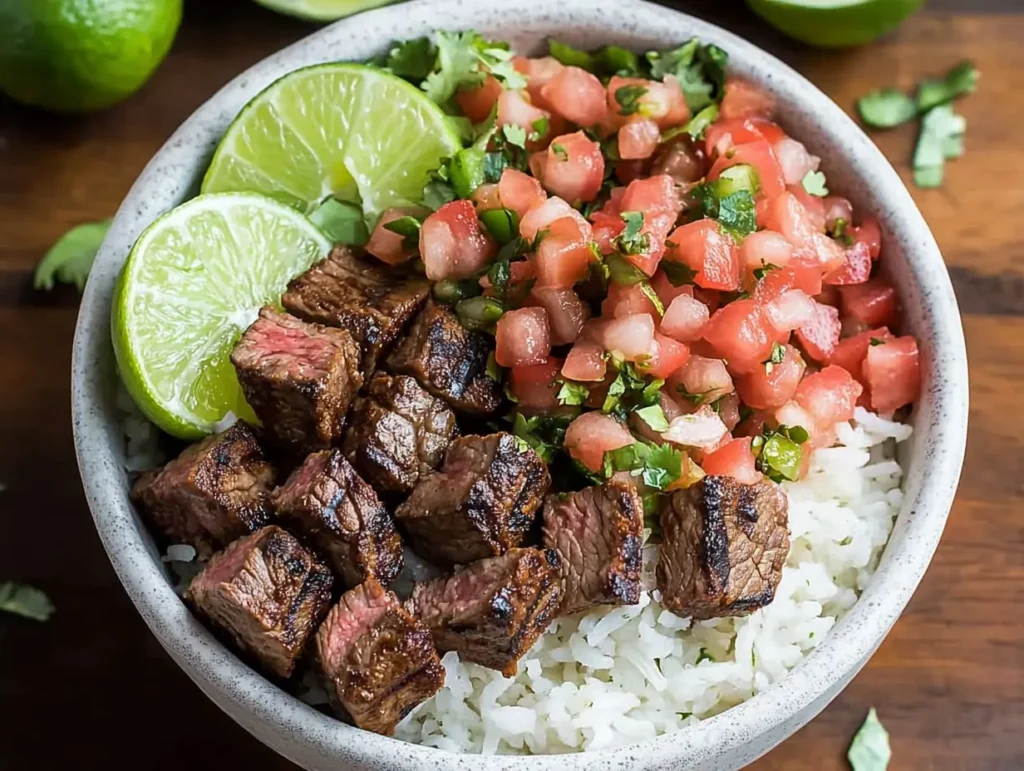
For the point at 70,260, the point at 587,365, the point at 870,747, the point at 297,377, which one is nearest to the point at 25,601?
the point at 70,260

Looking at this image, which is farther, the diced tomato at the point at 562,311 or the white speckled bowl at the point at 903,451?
the diced tomato at the point at 562,311

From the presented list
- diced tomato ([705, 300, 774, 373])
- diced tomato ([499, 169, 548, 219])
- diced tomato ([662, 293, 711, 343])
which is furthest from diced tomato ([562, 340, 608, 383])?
diced tomato ([499, 169, 548, 219])

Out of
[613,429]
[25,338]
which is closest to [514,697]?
[613,429]

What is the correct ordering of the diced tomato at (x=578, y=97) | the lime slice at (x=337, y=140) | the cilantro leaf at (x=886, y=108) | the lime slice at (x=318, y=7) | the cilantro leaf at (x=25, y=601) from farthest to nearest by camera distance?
1. the cilantro leaf at (x=886, y=108)
2. the lime slice at (x=318, y=7)
3. the cilantro leaf at (x=25, y=601)
4. the diced tomato at (x=578, y=97)
5. the lime slice at (x=337, y=140)

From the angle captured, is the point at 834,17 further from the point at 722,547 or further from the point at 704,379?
the point at 722,547

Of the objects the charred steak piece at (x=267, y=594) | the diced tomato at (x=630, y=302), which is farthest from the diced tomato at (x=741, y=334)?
the charred steak piece at (x=267, y=594)

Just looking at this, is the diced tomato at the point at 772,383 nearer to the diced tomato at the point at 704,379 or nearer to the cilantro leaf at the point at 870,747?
the diced tomato at the point at 704,379
